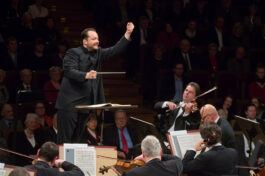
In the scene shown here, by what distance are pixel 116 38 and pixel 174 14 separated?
1613 millimetres

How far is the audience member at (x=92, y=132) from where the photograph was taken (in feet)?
22.6

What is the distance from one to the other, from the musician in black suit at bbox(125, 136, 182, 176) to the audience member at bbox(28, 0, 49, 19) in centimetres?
609

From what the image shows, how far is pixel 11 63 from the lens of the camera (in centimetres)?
880

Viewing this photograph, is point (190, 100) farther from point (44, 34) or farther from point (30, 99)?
point (44, 34)

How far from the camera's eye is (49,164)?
472 centimetres

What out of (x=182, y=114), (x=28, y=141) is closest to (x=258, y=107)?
(x=182, y=114)

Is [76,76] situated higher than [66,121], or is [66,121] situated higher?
[76,76]

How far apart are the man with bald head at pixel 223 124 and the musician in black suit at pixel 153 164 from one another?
131 centimetres

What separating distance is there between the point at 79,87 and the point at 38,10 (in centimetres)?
485

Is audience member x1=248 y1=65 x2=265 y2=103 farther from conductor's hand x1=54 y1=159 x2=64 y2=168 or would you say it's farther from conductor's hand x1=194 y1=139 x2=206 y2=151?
conductor's hand x1=54 y1=159 x2=64 y2=168

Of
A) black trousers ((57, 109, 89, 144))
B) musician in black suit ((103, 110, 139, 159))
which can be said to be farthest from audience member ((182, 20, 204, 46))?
black trousers ((57, 109, 89, 144))

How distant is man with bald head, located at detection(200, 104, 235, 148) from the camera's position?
5.98m

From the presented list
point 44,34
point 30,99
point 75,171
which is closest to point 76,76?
point 75,171

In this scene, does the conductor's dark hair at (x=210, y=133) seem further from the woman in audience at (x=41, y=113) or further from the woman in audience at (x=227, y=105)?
the woman in audience at (x=227, y=105)
